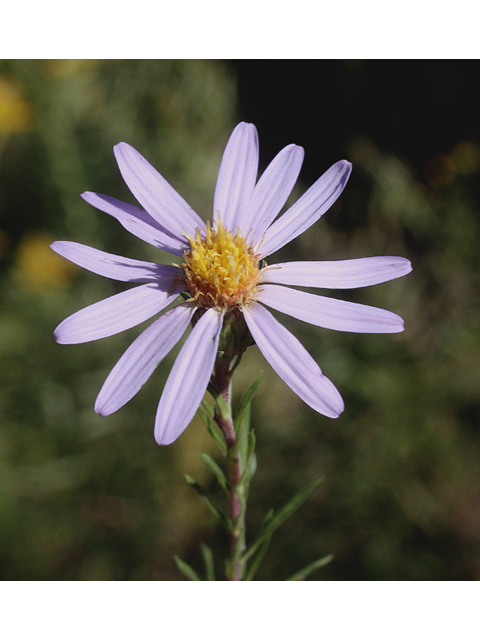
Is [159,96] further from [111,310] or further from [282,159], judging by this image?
[111,310]

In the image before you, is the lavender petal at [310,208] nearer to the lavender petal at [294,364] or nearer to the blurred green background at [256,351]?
the lavender petal at [294,364]

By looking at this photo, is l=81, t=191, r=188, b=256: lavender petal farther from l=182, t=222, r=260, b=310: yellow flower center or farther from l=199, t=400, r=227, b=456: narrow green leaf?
l=199, t=400, r=227, b=456: narrow green leaf

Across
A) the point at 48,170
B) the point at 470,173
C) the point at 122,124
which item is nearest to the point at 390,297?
the point at 470,173

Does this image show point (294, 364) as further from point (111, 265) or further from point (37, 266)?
point (37, 266)

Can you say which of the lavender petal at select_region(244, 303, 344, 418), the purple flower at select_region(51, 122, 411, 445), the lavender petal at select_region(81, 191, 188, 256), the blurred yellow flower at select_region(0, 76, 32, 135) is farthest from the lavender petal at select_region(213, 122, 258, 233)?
the blurred yellow flower at select_region(0, 76, 32, 135)

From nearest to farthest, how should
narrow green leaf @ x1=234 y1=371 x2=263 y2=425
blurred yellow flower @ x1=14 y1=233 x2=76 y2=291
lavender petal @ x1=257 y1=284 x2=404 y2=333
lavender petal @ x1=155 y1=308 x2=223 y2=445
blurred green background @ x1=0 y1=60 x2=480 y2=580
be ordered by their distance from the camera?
lavender petal @ x1=155 y1=308 x2=223 y2=445 < lavender petal @ x1=257 y1=284 x2=404 y2=333 < narrow green leaf @ x1=234 y1=371 x2=263 y2=425 < blurred green background @ x1=0 y1=60 x2=480 y2=580 < blurred yellow flower @ x1=14 y1=233 x2=76 y2=291

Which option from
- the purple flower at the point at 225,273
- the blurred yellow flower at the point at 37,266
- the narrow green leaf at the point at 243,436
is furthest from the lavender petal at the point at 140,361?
the blurred yellow flower at the point at 37,266
